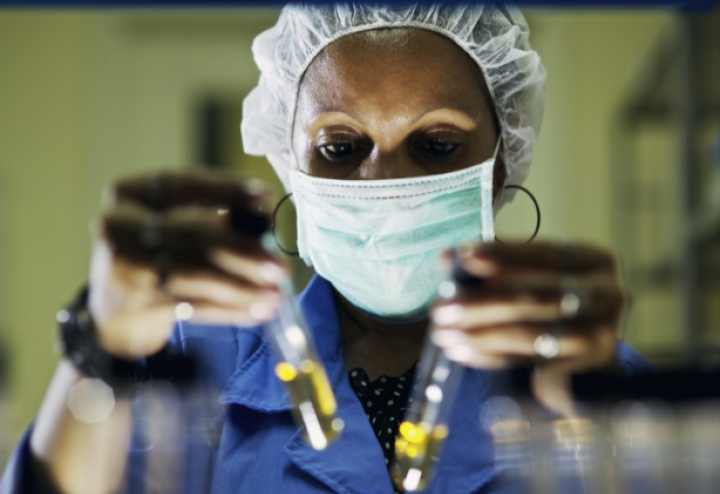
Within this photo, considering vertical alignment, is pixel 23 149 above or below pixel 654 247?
above

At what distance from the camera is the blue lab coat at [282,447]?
2.31ft

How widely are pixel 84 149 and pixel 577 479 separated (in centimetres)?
218

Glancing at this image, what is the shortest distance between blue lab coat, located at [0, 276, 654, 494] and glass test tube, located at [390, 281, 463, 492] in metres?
0.07

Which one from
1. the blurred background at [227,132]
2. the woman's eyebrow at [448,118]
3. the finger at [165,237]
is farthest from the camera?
the blurred background at [227,132]

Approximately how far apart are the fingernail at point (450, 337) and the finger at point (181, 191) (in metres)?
0.20

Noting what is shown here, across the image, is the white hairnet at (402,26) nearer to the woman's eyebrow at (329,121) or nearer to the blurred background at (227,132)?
the woman's eyebrow at (329,121)

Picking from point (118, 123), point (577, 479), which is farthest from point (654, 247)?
point (577, 479)

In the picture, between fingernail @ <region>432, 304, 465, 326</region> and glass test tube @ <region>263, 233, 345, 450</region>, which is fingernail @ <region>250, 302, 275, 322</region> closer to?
glass test tube @ <region>263, 233, 345, 450</region>

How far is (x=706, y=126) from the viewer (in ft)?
7.27

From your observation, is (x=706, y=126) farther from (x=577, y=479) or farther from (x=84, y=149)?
(x=84, y=149)

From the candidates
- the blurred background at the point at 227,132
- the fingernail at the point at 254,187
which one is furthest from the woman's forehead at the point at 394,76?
the blurred background at the point at 227,132

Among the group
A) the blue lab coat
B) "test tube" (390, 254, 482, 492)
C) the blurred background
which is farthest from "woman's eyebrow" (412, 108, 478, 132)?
the blurred background

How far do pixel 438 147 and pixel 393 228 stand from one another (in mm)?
106

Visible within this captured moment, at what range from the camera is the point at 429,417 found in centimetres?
59
